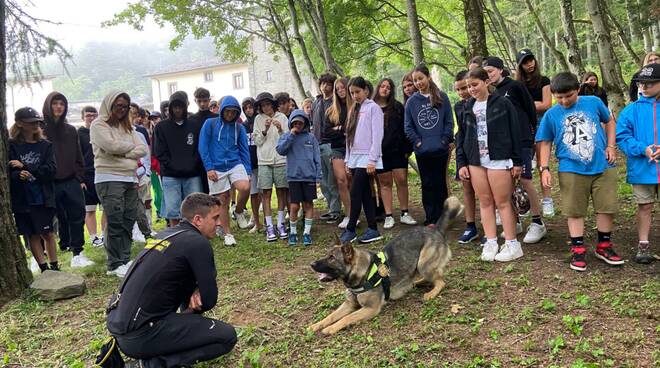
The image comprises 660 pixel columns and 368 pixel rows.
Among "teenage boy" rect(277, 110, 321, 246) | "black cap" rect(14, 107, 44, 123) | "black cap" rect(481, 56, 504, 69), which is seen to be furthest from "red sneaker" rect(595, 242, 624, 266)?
"black cap" rect(14, 107, 44, 123)

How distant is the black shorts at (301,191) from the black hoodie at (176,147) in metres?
1.61

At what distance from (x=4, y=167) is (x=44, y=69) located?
5.31ft

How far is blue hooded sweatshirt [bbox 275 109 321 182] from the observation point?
690 cm

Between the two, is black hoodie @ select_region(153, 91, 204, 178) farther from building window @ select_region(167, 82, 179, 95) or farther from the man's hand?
building window @ select_region(167, 82, 179, 95)

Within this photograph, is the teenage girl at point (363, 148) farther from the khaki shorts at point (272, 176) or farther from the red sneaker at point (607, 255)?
the red sneaker at point (607, 255)

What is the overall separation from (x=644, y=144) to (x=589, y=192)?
0.69 meters

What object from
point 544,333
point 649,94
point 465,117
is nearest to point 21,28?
point 465,117

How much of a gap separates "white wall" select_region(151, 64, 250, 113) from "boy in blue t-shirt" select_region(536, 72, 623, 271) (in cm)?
4333

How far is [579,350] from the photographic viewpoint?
11.1 ft

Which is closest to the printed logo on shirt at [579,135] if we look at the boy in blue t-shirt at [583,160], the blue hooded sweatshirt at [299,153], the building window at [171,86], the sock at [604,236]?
the boy in blue t-shirt at [583,160]

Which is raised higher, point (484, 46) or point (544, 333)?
point (484, 46)

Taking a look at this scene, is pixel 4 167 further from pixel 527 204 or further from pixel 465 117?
pixel 527 204

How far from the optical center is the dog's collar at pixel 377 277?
4.36 metres

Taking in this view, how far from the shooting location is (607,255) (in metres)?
4.86
